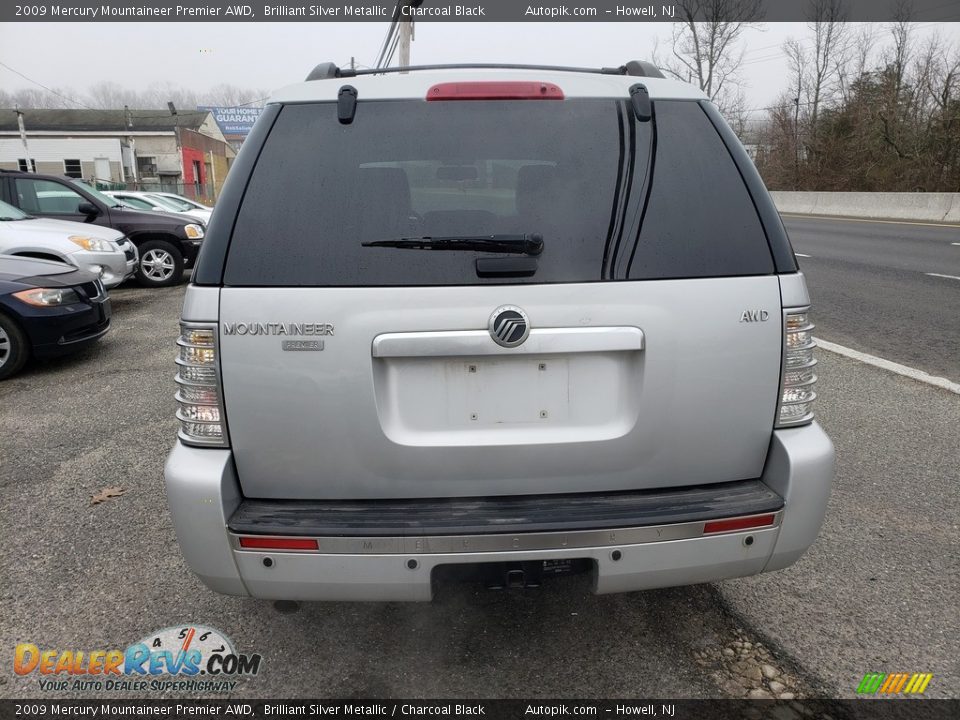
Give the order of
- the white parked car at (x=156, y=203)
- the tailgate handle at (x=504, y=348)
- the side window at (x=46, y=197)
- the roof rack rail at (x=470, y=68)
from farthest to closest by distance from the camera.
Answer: the white parked car at (x=156, y=203), the side window at (x=46, y=197), the roof rack rail at (x=470, y=68), the tailgate handle at (x=504, y=348)

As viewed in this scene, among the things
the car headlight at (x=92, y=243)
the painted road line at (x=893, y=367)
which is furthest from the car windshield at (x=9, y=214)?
the painted road line at (x=893, y=367)

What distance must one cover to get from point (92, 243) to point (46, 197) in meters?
2.69

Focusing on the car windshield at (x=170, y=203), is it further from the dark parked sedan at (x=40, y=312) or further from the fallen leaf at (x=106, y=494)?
the fallen leaf at (x=106, y=494)

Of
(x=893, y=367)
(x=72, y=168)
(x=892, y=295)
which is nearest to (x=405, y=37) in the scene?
(x=892, y=295)

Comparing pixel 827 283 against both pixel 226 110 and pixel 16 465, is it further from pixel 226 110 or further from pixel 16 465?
pixel 226 110

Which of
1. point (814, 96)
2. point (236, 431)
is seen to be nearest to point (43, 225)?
Answer: point (236, 431)

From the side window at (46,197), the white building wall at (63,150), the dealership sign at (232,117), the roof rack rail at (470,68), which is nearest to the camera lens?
the roof rack rail at (470,68)

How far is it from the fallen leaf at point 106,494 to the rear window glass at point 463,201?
8.05ft

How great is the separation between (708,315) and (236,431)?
4.83ft

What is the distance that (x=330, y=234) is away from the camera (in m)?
2.03

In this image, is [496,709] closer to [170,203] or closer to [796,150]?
[170,203]

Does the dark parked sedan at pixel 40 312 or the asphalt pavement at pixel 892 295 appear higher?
the dark parked sedan at pixel 40 312

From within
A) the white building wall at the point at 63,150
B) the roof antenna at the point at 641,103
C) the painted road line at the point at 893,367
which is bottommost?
the painted road line at the point at 893,367

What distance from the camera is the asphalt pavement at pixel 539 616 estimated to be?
2.37m
